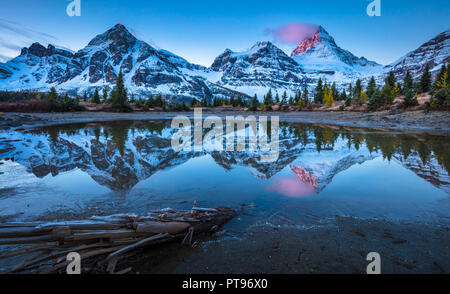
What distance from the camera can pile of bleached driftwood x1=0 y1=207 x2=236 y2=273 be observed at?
113 inches

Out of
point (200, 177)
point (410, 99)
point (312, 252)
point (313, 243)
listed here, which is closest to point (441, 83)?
point (410, 99)

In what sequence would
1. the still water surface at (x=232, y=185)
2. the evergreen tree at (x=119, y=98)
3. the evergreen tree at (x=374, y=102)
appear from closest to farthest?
1. the still water surface at (x=232, y=185)
2. the evergreen tree at (x=374, y=102)
3. the evergreen tree at (x=119, y=98)

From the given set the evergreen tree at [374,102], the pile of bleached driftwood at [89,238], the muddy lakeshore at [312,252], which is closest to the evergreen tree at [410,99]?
the evergreen tree at [374,102]

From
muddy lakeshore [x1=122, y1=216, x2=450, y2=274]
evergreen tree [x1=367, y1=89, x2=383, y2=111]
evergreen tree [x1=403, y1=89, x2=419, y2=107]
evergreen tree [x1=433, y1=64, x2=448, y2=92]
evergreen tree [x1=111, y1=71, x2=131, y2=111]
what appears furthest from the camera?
evergreen tree [x1=111, y1=71, x2=131, y2=111]

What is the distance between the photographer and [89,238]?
308cm

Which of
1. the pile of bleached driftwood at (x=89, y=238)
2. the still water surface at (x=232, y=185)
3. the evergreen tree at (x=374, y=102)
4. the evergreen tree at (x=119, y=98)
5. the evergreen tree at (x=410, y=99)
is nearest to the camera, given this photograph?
the pile of bleached driftwood at (x=89, y=238)

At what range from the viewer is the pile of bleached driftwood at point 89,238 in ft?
9.42

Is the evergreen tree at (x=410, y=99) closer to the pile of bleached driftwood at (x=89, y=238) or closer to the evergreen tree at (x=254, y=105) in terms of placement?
the evergreen tree at (x=254, y=105)

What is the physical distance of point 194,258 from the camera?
3.48m

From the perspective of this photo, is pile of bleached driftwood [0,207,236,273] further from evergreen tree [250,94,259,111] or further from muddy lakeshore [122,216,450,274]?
evergreen tree [250,94,259,111]

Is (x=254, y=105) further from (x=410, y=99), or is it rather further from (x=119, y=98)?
(x=410, y=99)

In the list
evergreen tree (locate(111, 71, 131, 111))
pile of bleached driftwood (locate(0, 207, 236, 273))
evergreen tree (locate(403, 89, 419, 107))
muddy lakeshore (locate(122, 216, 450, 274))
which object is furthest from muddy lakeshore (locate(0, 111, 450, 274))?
evergreen tree (locate(111, 71, 131, 111))
